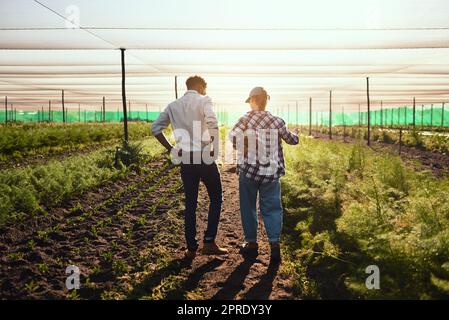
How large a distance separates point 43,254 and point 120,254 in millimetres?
805

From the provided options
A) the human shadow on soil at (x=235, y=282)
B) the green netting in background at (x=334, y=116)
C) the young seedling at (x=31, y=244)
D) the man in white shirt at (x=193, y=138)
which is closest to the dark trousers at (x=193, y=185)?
the man in white shirt at (x=193, y=138)

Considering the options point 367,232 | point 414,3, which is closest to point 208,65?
point 414,3

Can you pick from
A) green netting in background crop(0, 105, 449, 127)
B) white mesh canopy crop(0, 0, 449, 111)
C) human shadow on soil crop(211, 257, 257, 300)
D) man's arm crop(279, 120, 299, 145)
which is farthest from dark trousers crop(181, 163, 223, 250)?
green netting in background crop(0, 105, 449, 127)

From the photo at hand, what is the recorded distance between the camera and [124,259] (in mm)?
4164

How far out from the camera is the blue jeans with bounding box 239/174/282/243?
13.5ft

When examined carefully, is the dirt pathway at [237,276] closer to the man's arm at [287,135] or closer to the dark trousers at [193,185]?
the dark trousers at [193,185]

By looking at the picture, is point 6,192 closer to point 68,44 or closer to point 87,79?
point 68,44

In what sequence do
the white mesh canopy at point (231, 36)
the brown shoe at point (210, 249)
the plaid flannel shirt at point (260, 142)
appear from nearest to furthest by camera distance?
the plaid flannel shirt at point (260, 142)
the brown shoe at point (210, 249)
the white mesh canopy at point (231, 36)

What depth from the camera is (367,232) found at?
3.75m

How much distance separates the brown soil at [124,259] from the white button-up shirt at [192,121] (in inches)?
49.6

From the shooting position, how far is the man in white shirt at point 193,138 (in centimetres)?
398

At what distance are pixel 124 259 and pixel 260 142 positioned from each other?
191 cm

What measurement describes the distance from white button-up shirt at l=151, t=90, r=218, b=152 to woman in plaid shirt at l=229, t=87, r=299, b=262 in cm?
34

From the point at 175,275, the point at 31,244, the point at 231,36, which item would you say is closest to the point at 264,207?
the point at 175,275
